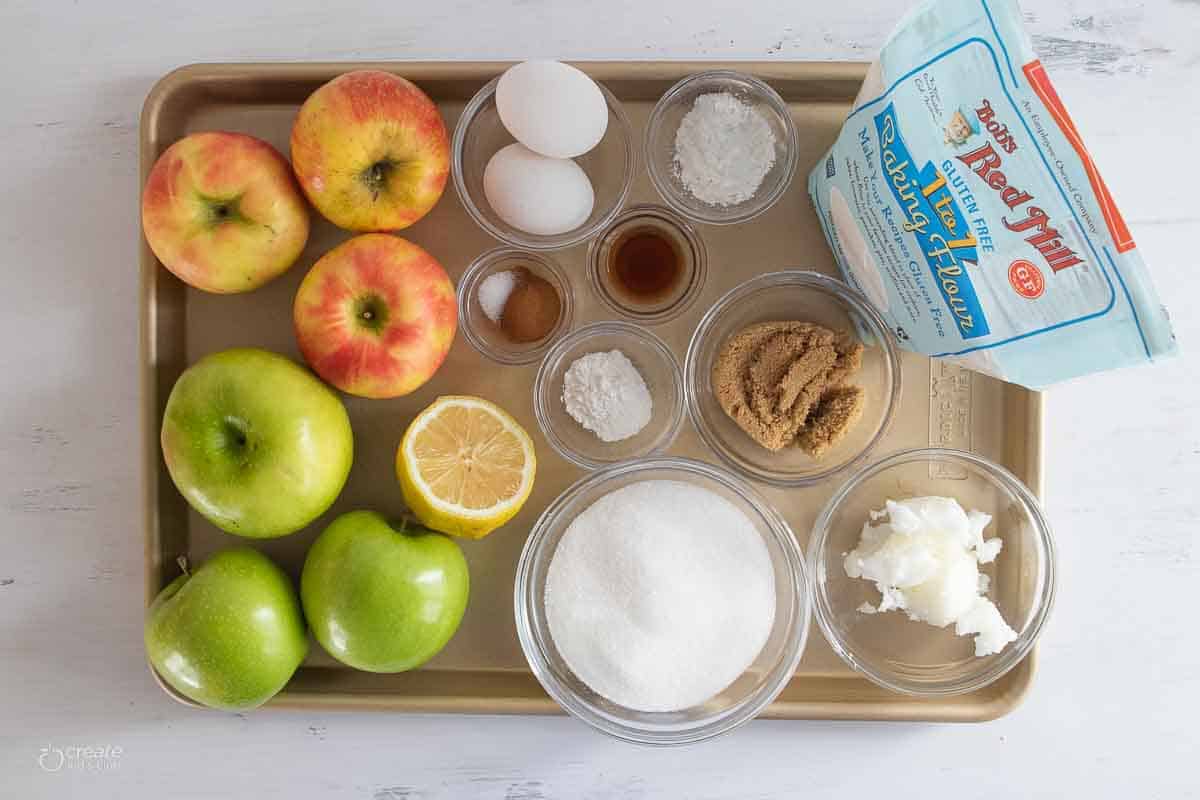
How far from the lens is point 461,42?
98 cm

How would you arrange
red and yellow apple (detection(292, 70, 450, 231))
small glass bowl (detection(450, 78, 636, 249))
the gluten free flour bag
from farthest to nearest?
small glass bowl (detection(450, 78, 636, 249))
red and yellow apple (detection(292, 70, 450, 231))
the gluten free flour bag

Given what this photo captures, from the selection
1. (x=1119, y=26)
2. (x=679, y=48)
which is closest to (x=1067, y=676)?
(x=1119, y=26)

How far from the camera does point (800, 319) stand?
950 millimetres

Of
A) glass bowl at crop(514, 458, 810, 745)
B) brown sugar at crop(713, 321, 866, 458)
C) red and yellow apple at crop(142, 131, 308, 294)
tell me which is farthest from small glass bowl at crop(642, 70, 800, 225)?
red and yellow apple at crop(142, 131, 308, 294)

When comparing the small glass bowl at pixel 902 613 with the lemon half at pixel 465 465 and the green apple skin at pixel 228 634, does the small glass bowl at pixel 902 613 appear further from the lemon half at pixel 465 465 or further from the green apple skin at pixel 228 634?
the green apple skin at pixel 228 634

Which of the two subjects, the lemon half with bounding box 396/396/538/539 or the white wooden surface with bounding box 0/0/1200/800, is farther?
the white wooden surface with bounding box 0/0/1200/800

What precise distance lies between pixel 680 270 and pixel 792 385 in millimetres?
174

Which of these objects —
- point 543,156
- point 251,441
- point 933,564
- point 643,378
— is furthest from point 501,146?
point 933,564

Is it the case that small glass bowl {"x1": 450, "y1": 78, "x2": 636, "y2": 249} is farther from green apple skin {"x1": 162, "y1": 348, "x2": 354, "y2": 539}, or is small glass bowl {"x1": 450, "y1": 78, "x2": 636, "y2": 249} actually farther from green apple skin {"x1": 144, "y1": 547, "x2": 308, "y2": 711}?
green apple skin {"x1": 144, "y1": 547, "x2": 308, "y2": 711}

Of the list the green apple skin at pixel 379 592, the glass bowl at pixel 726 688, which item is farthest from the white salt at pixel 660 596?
the green apple skin at pixel 379 592

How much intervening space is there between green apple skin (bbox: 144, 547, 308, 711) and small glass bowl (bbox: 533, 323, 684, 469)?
12.8 inches

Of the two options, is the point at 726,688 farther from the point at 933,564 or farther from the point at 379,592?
the point at 379,592

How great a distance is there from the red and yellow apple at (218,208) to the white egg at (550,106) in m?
0.24

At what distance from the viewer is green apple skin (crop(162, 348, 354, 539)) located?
2.72ft
